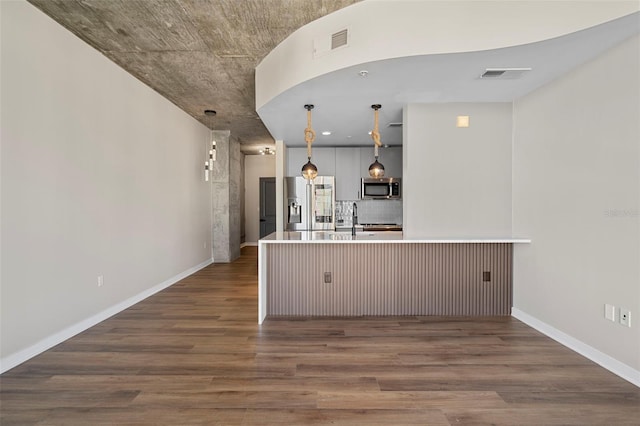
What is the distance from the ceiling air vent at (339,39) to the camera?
282cm

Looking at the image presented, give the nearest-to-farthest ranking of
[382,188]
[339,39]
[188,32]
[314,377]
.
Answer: [314,377] → [339,39] → [188,32] → [382,188]

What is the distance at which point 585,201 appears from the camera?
2.88m

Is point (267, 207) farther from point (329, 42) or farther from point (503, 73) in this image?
point (503, 73)

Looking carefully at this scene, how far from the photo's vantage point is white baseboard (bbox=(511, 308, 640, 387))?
247 cm

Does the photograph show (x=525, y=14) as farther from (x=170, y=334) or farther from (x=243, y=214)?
(x=243, y=214)

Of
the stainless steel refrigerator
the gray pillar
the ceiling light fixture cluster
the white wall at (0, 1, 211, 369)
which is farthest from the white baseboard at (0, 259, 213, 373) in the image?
the ceiling light fixture cluster

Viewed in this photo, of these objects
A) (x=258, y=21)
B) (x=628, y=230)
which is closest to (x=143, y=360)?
(x=258, y=21)

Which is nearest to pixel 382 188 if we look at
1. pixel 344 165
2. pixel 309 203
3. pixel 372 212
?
pixel 372 212

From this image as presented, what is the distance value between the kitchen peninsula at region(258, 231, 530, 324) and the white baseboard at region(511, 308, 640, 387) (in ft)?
1.25

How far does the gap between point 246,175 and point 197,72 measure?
20.7 ft

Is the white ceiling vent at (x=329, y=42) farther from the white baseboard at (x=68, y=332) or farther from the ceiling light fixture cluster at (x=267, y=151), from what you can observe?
the ceiling light fixture cluster at (x=267, y=151)

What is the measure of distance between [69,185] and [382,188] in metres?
4.77

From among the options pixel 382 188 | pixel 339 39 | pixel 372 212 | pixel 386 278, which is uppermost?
pixel 339 39

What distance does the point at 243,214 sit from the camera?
10.2 metres
